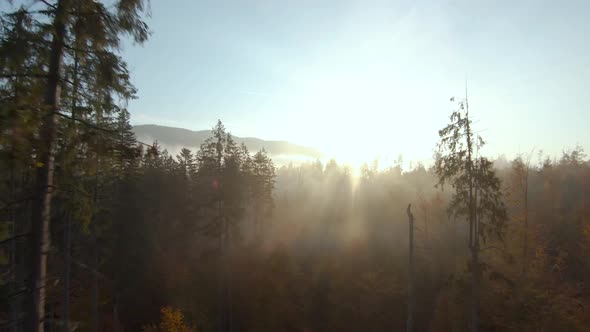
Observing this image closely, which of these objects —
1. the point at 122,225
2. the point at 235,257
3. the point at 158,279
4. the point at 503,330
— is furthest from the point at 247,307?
the point at 503,330

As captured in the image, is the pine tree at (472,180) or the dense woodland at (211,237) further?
the pine tree at (472,180)

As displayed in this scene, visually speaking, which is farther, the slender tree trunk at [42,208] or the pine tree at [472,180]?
the pine tree at [472,180]

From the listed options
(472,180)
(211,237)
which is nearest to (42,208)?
(472,180)

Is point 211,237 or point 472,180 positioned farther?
point 211,237

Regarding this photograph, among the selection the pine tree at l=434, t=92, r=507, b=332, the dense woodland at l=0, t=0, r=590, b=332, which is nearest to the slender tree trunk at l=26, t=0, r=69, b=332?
the dense woodland at l=0, t=0, r=590, b=332

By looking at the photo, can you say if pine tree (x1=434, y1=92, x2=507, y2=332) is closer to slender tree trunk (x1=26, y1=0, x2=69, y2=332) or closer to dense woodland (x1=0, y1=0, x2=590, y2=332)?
dense woodland (x1=0, y1=0, x2=590, y2=332)

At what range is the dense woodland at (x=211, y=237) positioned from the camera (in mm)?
5766

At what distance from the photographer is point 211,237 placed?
29.3m

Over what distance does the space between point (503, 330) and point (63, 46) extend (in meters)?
25.9

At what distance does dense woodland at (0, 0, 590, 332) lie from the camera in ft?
18.9

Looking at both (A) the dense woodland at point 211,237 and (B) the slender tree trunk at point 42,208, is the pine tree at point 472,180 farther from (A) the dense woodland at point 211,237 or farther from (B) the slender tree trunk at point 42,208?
(B) the slender tree trunk at point 42,208

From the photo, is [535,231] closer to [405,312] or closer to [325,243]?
[405,312]

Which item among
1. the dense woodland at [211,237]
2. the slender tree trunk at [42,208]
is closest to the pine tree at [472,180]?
the dense woodland at [211,237]

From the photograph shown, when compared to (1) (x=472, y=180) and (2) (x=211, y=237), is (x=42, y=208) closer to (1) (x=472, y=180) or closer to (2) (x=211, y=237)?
(1) (x=472, y=180)
